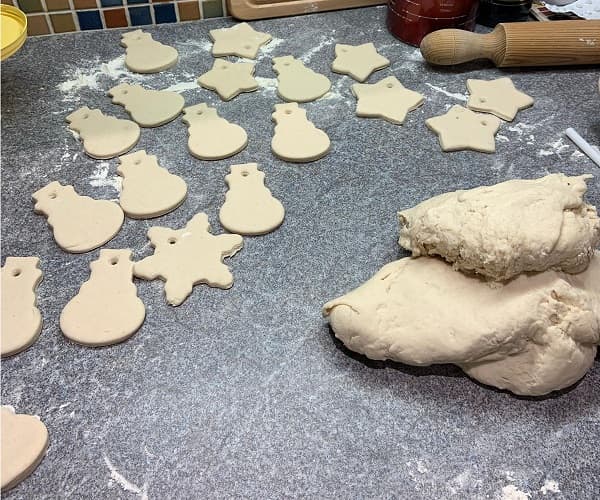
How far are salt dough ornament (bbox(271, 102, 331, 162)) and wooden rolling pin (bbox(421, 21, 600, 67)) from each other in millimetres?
384

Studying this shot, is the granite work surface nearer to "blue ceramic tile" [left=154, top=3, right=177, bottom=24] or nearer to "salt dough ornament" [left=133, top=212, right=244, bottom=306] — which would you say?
"salt dough ornament" [left=133, top=212, right=244, bottom=306]

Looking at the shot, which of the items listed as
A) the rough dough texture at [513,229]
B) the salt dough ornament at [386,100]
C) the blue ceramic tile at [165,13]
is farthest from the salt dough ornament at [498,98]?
the blue ceramic tile at [165,13]

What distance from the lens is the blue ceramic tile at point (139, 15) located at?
4.77 ft

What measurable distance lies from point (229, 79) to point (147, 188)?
0.41m

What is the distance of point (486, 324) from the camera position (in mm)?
724

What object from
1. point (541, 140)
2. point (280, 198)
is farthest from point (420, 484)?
point (541, 140)

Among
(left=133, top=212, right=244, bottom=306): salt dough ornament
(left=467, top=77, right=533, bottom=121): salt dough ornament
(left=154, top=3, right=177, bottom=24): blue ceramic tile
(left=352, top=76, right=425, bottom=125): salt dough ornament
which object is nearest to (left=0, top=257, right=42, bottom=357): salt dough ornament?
(left=133, top=212, right=244, bottom=306): salt dough ornament

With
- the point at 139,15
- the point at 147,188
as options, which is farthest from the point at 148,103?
the point at 139,15

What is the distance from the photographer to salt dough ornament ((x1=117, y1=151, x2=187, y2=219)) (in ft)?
3.30

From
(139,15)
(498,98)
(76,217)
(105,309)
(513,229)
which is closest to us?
(513,229)

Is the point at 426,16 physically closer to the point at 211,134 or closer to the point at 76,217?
the point at 211,134

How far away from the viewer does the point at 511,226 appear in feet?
2.33

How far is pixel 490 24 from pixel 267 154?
84cm

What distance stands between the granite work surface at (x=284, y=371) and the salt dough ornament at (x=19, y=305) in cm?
2
